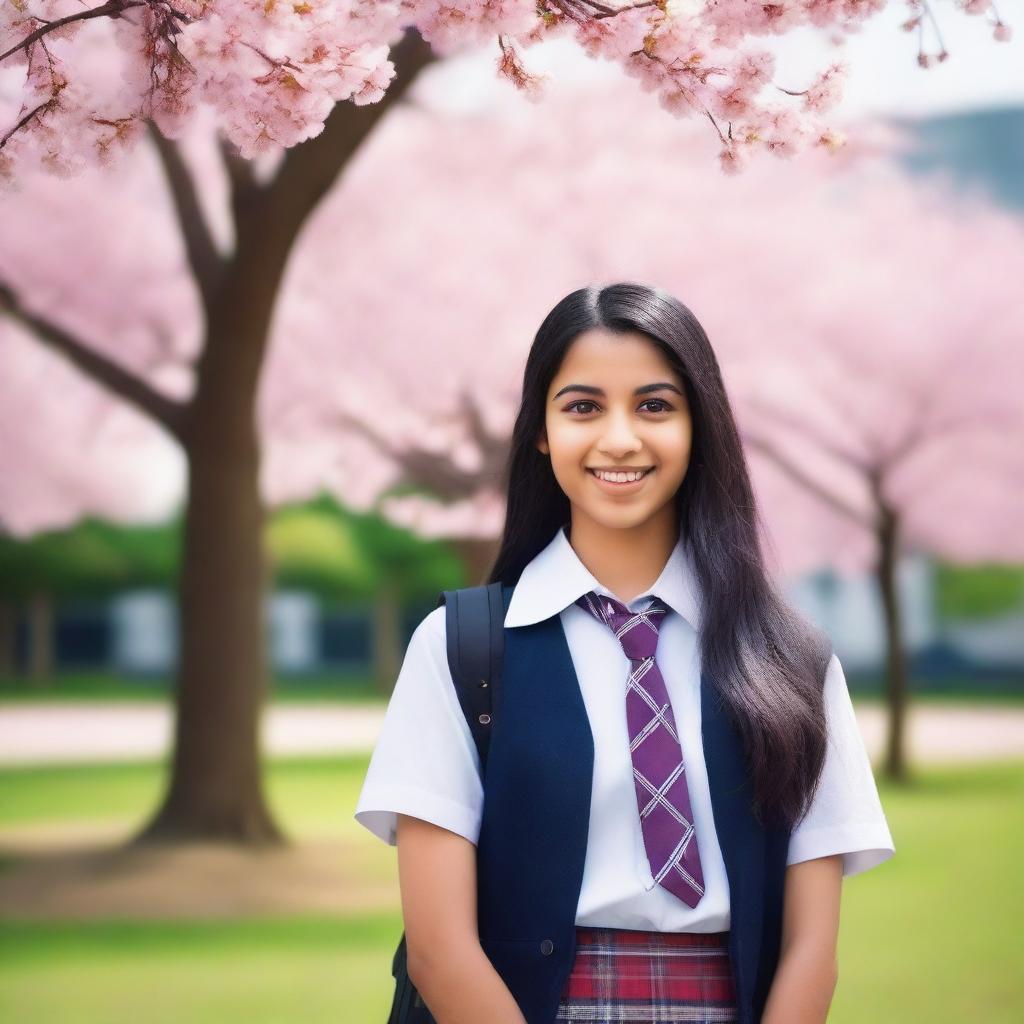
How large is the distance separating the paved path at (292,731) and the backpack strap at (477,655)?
354 inches

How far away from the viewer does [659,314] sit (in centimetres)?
163

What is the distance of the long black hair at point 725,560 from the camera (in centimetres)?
156

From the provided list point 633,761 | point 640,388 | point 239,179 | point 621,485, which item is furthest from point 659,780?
point 239,179

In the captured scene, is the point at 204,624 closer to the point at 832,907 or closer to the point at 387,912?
the point at 387,912

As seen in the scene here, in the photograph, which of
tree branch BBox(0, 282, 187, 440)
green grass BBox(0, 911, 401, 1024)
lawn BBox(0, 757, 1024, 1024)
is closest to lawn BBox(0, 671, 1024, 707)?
lawn BBox(0, 757, 1024, 1024)

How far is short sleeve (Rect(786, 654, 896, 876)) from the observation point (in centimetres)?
159

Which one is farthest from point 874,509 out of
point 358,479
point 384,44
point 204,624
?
point 384,44

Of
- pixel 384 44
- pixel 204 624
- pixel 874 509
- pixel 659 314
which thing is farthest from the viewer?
pixel 874 509

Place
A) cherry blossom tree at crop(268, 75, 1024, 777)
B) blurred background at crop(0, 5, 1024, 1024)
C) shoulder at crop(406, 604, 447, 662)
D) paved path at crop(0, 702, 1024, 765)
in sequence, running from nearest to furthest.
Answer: shoulder at crop(406, 604, 447, 662)
blurred background at crop(0, 5, 1024, 1024)
cherry blossom tree at crop(268, 75, 1024, 777)
paved path at crop(0, 702, 1024, 765)

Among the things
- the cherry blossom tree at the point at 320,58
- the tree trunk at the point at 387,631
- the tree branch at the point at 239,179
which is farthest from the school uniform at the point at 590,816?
the tree trunk at the point at 387,631

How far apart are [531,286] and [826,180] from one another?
2.59m

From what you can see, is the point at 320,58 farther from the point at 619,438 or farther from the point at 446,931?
the point at 446,931

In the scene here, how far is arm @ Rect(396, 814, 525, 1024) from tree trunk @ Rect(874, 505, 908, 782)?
8.06m

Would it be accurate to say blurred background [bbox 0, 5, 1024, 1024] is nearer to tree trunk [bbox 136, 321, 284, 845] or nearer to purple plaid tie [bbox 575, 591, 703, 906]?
tree trunk [bbox 136, 321, 284, 845]
